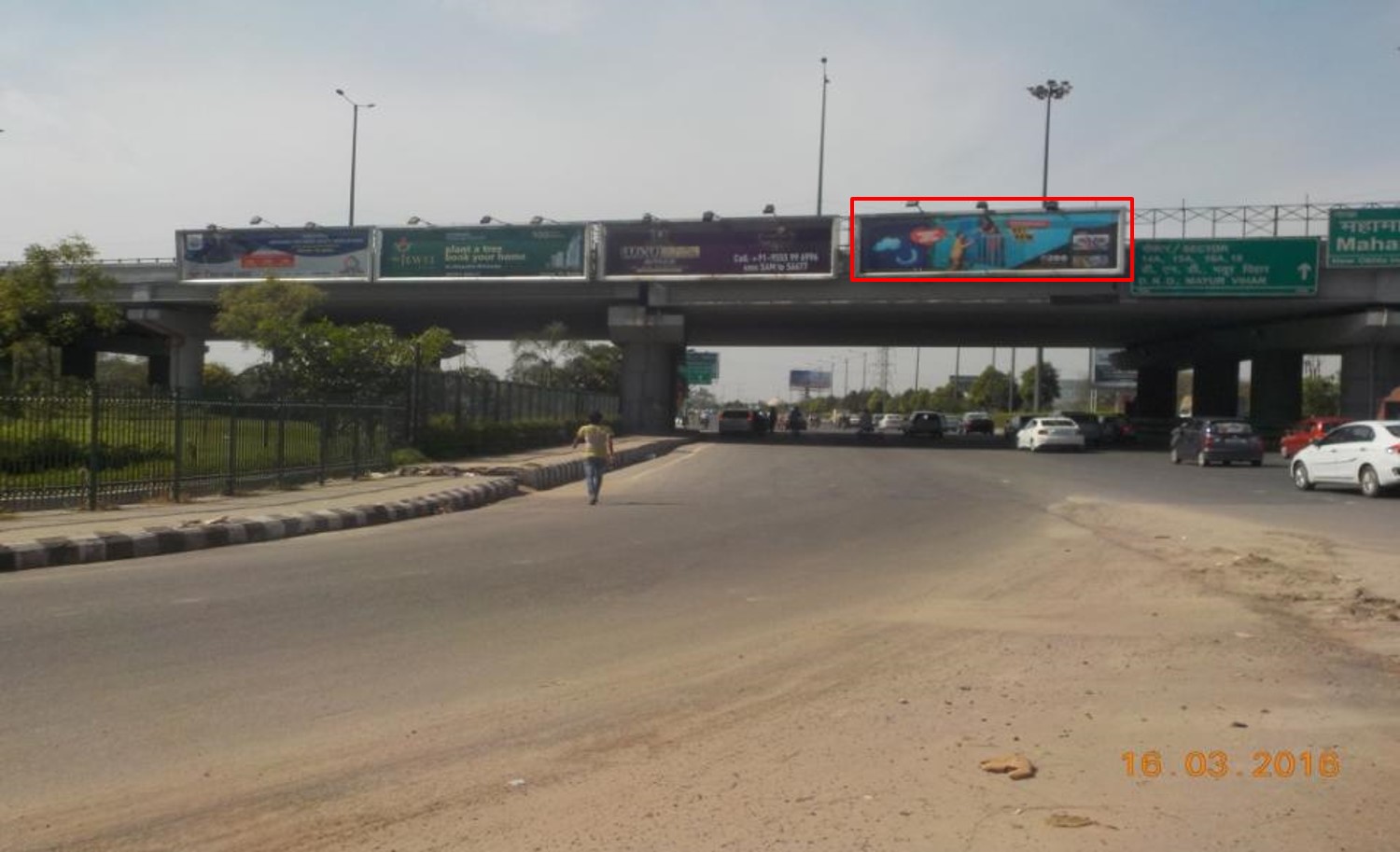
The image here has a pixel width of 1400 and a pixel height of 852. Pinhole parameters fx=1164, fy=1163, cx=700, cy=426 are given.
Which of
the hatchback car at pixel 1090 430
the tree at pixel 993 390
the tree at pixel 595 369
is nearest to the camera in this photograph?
the hatchback car at pixel 1090 430

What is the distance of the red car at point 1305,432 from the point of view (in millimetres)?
36050

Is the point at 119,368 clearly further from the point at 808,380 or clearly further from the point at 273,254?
the point at 808,380

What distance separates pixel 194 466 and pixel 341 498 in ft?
7.56

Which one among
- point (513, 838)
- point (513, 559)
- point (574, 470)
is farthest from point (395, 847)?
point (574, 470)

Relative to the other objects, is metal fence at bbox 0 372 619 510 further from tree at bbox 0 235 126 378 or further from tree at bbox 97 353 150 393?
tree at bbox 97 353 150 393

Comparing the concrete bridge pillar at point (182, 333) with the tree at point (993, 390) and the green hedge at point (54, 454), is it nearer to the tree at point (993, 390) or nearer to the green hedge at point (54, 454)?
the green hedge at point (54, 454)

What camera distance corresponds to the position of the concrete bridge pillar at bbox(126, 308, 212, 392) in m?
51.5

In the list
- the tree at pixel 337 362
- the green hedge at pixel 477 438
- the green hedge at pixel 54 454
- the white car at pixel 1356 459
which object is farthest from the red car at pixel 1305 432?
the green hedge at pixel 54 454

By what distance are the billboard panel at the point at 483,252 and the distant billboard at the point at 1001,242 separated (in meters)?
11.3

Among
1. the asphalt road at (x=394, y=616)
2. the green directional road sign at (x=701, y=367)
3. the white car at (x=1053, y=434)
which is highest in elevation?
the green directional road sign at (x=701, y=367)

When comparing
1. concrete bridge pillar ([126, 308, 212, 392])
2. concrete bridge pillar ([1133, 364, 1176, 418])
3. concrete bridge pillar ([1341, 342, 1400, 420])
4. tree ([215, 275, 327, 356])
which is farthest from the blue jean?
concrete bridge pillar ([1133, 364, 1176, 418])

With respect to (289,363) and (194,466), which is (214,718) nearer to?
(194,466)
